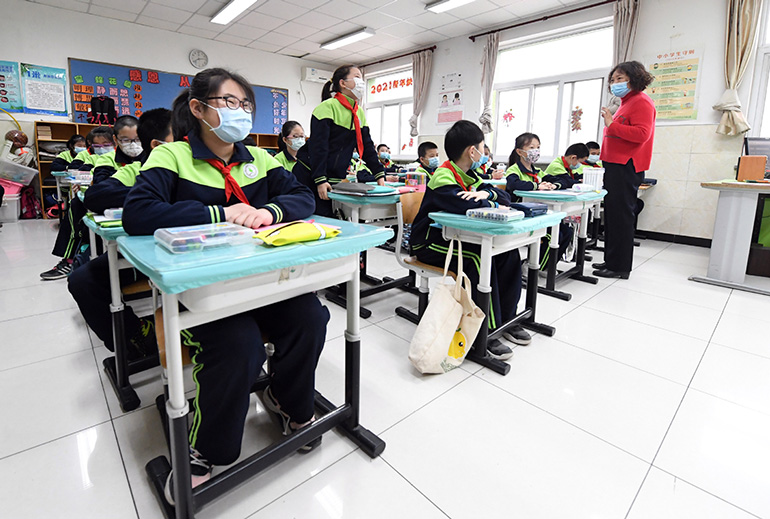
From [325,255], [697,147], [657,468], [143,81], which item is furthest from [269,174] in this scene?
[143,81]

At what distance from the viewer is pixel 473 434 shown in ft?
4.29

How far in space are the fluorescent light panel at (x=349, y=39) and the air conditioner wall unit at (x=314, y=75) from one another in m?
1.04

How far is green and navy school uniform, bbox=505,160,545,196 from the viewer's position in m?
2.96

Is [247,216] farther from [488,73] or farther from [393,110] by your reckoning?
[393,110]

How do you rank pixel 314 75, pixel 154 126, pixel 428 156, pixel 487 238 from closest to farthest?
pixel 487 238 → pixel 154 126 → pixel 428 156 → pixel 314 75

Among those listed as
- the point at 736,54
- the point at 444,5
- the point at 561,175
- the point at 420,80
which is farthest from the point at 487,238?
the point at 420,80

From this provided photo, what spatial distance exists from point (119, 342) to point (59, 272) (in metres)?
2.05

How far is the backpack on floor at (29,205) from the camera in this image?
219 inches

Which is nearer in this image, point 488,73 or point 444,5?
point 444,5

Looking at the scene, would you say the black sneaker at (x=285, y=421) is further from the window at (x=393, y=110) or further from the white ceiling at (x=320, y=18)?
Result: the window at (x=393, y=110)

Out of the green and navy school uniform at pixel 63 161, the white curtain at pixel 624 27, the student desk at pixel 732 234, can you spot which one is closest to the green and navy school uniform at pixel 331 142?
the student desk at pixel 732 234

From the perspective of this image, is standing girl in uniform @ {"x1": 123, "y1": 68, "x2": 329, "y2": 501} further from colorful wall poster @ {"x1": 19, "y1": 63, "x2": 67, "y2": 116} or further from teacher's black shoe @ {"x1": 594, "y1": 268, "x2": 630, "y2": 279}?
colorful wall poster @ {"x1": 19, "y1": 63, "x2": 67, "y2": 116}

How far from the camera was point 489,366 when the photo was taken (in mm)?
1730

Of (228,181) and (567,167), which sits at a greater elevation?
(567,167)
